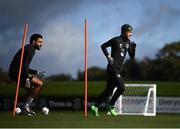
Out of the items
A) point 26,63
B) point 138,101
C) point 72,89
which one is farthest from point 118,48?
point 72,89

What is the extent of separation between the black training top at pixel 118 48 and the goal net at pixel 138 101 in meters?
4.12

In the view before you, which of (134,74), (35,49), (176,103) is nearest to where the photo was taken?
(35,49)

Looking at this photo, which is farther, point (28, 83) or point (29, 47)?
point (28, 83)

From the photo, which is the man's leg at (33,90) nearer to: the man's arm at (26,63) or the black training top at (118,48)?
the man's arm at (26,63)

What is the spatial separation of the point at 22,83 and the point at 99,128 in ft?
15.2

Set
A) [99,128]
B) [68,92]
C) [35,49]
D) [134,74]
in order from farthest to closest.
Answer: [134,74], [68,92], [35,49], [99,128]

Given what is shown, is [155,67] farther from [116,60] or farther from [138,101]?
[116,60]

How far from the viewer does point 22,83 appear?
552 inches

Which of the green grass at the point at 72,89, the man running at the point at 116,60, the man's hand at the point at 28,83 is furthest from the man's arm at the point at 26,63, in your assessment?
the green grass at the point at 72,89

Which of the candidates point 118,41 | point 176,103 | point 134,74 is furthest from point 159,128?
point 134,74

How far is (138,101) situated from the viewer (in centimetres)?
1961

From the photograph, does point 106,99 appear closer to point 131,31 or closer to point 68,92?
point 131,31

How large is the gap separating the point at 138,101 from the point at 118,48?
5863 mm

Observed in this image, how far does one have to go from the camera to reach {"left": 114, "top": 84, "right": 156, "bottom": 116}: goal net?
18516 mm
